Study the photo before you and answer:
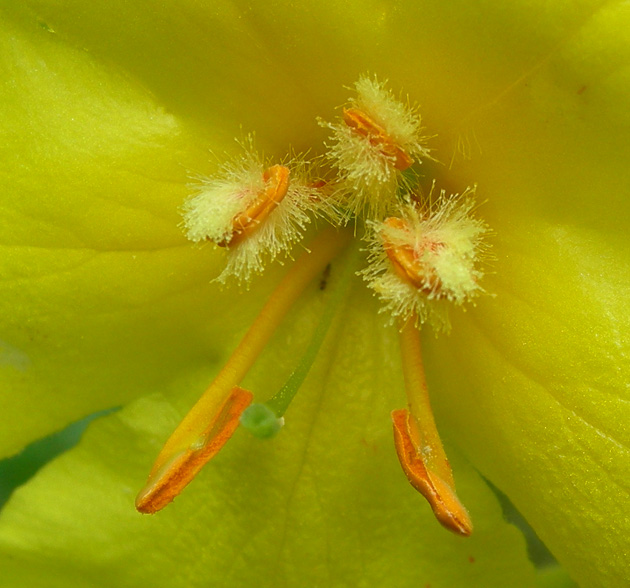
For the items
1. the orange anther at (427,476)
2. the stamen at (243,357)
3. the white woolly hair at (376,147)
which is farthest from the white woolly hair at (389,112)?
the orange anther at (427,476)

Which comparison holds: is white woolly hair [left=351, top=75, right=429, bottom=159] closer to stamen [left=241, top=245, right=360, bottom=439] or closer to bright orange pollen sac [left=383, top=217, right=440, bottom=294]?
bright orange pollen sac [left=383, top=217, right=440, bottom=294]

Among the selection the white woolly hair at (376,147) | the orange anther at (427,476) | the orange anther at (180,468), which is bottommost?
the orange anther at (180,468)

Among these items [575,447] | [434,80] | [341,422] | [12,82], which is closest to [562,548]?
[575,447]

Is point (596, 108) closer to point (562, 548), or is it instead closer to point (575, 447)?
point (575, 447)

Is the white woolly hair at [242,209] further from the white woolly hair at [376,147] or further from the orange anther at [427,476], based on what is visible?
the orange anther at [427,476]

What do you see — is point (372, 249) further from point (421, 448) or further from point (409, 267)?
point (421, 448)

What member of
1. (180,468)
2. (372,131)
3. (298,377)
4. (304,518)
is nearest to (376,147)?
(372,131)
